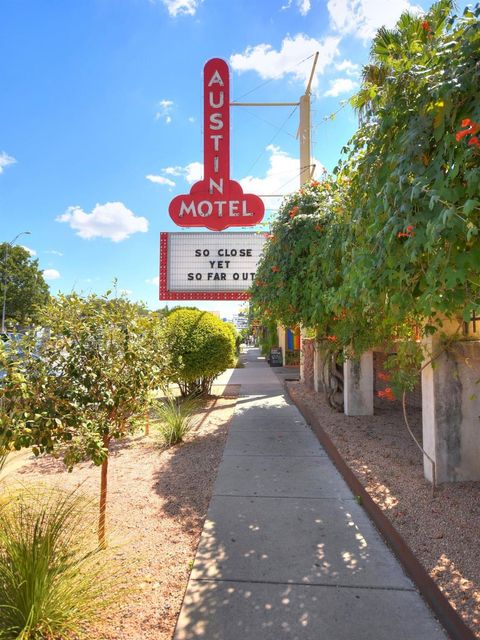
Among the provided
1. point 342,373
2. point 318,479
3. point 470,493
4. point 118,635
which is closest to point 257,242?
point 342,373

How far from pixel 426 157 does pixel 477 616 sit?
2897mm

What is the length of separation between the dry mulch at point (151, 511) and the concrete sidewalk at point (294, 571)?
0.14 metres

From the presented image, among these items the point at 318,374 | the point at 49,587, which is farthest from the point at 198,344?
the point at 49,587

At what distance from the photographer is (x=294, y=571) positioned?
2959mm

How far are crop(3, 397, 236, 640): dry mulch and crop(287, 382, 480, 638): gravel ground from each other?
179 cm

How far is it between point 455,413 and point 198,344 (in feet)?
21.7

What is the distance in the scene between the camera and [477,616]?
228cm

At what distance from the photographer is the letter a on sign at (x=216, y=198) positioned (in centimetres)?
1071

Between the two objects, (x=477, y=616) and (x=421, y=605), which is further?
(x=421, y=605)

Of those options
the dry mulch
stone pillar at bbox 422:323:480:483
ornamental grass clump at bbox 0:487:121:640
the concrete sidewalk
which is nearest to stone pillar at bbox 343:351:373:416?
the dry mulch

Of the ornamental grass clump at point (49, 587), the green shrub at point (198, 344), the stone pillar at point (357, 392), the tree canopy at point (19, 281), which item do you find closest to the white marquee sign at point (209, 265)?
the green shrub at point (198, 344)

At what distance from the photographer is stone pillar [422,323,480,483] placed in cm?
422

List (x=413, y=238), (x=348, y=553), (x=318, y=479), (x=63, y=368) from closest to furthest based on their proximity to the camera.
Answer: (x=413, y=238)
(x=63, y=368)
(x=348, y=553)
(x=318, y=479)

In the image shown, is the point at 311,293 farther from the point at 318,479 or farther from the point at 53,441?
the point at 53,441
